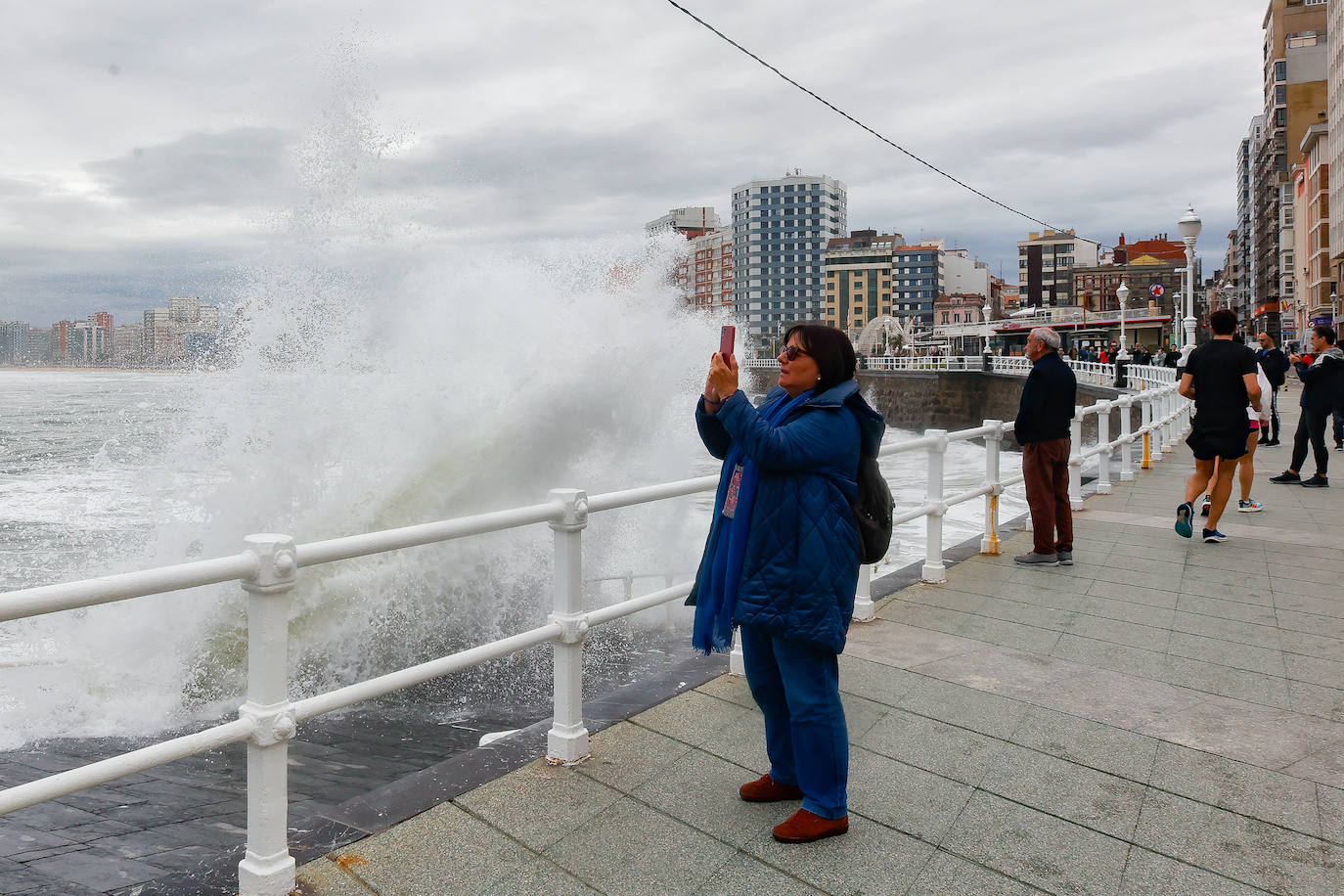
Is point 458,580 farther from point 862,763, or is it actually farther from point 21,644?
point 862,763

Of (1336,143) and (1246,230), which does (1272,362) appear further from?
(1246,230)

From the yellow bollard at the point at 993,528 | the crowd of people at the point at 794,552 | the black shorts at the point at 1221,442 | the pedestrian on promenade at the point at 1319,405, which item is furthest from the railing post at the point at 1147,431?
the crowd of people at the point at 794,552

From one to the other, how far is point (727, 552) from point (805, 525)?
1.03ft

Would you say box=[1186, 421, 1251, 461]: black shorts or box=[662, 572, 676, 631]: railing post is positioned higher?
box=[1186, 421, 1251, 461]: black shorts

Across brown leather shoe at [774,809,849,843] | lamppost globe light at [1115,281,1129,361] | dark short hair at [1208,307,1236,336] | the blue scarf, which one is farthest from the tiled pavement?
lamppost globe light at [1115,281,1129,361]

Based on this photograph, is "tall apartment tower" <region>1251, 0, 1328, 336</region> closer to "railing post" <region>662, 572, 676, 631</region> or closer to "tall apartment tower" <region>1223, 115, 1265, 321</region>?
"tall apartment tower" <region>1223, 115, 1265, 321</region>

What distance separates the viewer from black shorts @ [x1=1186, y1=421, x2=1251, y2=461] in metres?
7.74

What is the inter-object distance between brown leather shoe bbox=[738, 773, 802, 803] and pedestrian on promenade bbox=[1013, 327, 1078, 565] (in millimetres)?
4407

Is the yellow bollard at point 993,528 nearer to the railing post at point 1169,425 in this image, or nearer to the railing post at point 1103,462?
the railing post at point 1103,462

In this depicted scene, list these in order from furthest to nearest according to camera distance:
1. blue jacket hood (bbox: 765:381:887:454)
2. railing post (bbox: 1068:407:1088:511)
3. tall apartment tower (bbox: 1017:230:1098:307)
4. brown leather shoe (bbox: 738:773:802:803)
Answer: tall apartment tower (bbox: 1017:230:1098:307) < railing post (bbox: 1068:407:1088:511) < brown leather shoe (bbox: 738:773:802:803) < blue jacket hood (bbox: 765:381:887:454)

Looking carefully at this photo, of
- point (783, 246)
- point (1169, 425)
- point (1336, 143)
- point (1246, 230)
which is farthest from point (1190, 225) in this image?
point (783, 246)

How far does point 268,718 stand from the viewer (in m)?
2.61

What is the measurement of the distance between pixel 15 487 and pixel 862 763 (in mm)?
31130

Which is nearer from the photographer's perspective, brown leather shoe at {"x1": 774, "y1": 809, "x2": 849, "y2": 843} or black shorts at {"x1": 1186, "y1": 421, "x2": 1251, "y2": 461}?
brown leather shoe at {"x1": 774, "y1": 809, "x2": 849, "y2": 843}
